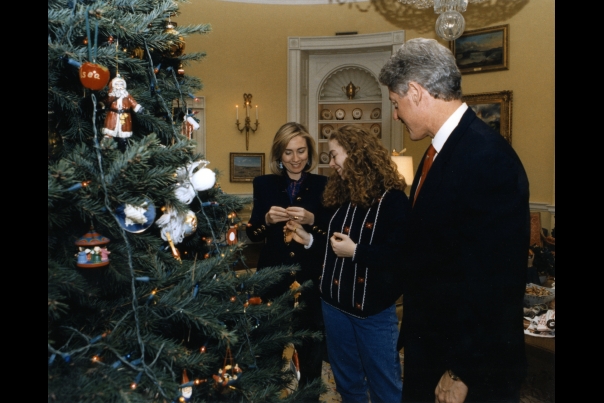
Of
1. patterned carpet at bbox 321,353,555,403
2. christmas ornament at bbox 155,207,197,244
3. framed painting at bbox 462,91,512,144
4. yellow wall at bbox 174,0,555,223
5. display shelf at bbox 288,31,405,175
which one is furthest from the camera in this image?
display shelf at bbox 288,31,405,175

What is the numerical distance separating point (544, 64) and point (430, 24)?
68.8 inches

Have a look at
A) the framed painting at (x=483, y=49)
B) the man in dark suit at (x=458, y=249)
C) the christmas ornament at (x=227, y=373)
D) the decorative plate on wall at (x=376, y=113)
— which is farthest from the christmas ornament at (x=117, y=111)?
the decorative plate on wall at (x=376, y=113)

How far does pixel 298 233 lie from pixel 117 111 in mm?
1423

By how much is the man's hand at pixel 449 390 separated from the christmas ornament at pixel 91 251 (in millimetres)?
1112

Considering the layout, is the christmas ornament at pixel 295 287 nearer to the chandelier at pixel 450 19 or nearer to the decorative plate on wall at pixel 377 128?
the chandelier at pixel 450 19

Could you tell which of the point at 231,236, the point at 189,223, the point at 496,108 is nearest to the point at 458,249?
the point at 231,236

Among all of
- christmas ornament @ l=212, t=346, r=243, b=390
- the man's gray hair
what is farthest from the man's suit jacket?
christmas ornament @ l=212, t=346, r=243, b=390

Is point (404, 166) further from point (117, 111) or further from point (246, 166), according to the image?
point (117, 111)

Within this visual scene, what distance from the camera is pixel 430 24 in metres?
6.90

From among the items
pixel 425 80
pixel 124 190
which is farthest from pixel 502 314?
pixel 124 190

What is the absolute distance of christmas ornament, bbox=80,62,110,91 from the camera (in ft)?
3.71

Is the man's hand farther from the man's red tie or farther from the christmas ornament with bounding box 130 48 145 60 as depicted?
the christmas ornament with bounding box 130 48 145 60

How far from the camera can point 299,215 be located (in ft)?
8.38
